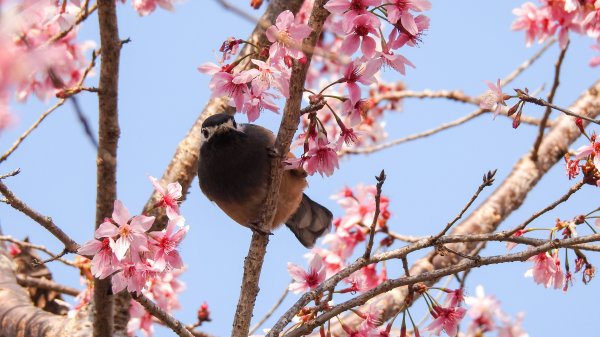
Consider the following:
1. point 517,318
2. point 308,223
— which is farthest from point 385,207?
point 517,318

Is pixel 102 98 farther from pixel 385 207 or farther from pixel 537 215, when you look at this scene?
pixel 385 207

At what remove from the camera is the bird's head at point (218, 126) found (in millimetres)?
3559

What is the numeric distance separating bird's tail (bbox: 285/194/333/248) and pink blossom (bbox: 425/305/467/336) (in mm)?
1782

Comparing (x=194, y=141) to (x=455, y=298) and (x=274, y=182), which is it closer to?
(x=274, y=182)

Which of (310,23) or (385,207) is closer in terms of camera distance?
(310,23)

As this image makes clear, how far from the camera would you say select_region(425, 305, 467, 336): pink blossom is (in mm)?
2619

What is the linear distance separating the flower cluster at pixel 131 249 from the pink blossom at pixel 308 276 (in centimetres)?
58

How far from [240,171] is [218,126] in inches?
11.8

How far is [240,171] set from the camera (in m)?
3.42

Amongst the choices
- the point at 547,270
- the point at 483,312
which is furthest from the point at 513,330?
the point at 547,270

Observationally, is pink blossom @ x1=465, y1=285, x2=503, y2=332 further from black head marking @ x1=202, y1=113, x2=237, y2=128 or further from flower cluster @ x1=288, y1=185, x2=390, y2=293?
black head marking @ x1=202, y1=113, x2=237, y2=128

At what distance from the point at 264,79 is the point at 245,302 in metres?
0.82

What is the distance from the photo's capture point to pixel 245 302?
101 inches

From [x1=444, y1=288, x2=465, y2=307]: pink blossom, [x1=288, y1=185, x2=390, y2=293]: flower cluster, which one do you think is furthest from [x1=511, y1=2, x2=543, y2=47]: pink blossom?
[x1=444, y1=288, x2=465, y2=307]: pink blossom
